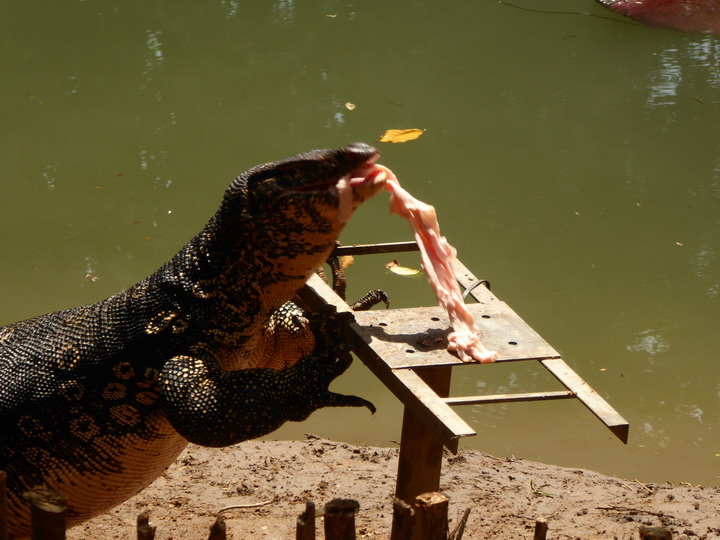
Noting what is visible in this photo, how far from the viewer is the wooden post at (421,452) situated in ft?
12.4

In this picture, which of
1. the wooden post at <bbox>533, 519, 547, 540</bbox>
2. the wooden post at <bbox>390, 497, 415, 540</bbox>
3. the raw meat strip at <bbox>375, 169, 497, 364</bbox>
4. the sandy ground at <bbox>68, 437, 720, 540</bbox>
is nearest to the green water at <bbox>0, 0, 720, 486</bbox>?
the sandy ground at <bbox>68, 437, 720, 540</bbox>

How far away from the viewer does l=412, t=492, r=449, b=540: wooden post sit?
281cm

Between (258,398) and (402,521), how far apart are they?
0.84 meters

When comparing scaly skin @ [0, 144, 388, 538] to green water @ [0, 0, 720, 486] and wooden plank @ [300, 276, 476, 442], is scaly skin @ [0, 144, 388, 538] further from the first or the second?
green water @ [0, 0, 720, 486]

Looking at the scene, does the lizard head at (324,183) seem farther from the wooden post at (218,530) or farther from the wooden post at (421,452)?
the wooden post at (218,530)

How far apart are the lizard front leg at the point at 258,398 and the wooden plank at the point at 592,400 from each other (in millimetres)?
701

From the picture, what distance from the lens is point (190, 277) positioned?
12.6 ft

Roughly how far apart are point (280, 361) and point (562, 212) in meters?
4.75

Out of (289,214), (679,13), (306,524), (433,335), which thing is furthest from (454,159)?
(306,524)

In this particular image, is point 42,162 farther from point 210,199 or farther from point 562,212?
point 562,212

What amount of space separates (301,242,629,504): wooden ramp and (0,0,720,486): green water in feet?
7.73

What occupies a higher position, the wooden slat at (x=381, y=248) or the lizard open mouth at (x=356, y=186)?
the lizard open mouth at (x=356, y=186)

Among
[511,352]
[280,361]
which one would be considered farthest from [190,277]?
[511,352]

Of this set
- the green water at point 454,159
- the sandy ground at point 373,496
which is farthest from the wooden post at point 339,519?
the green water at point 454,159
